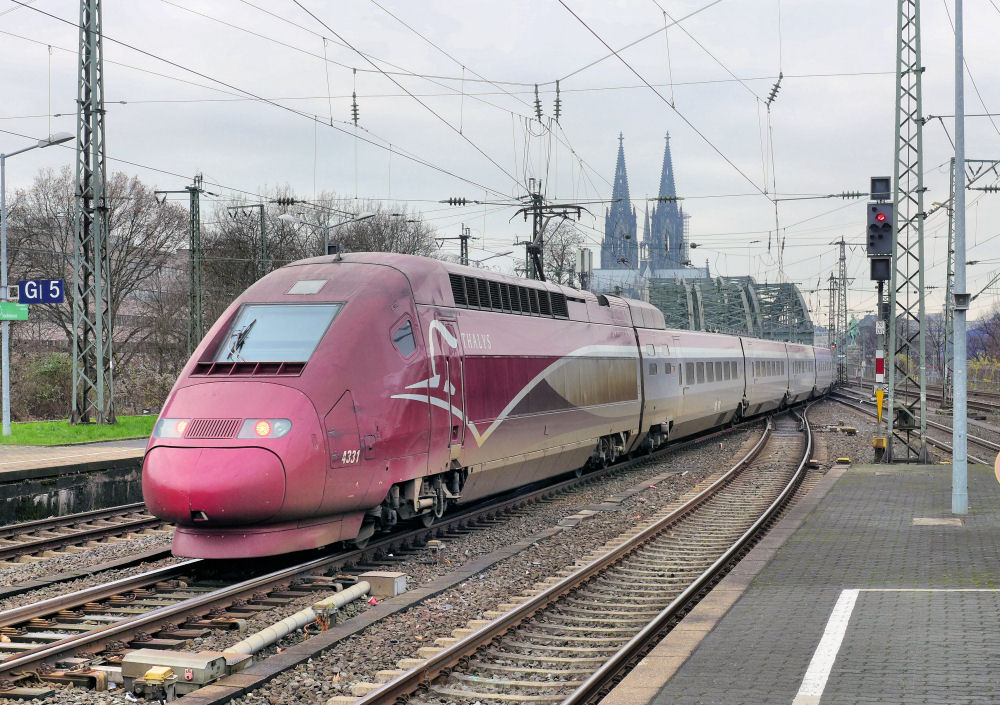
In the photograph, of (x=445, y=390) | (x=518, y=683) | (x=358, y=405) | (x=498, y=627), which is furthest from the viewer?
(x=445, y=390)

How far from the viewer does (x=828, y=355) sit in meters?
63.6

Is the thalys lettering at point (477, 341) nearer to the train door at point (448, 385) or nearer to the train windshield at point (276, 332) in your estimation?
the train door at point (448, 385)

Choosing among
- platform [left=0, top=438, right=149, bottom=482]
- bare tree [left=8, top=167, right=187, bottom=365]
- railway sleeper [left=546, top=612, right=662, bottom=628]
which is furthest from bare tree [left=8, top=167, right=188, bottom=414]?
railway sleeper [left=546, top=612, right=662, bottom=628]

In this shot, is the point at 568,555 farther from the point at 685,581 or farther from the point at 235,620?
the point at 235,620

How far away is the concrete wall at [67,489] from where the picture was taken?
17.1 m

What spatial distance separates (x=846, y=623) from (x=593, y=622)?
7.11 ft

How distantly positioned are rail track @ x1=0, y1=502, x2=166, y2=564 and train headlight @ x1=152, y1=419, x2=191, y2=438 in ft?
11.5

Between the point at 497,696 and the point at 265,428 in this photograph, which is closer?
the point at 497,696

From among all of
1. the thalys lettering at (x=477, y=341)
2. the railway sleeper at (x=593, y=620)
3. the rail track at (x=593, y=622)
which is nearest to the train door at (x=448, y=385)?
the thalys lettering at (x=477, y=341)

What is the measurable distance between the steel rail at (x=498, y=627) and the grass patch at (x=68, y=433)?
15.8 metres

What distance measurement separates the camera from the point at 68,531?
14500 mm

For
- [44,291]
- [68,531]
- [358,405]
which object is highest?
[44,291]

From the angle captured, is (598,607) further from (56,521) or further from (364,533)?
(56,521)

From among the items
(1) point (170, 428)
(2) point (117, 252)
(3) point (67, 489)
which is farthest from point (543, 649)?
(2) point (117, 252)
